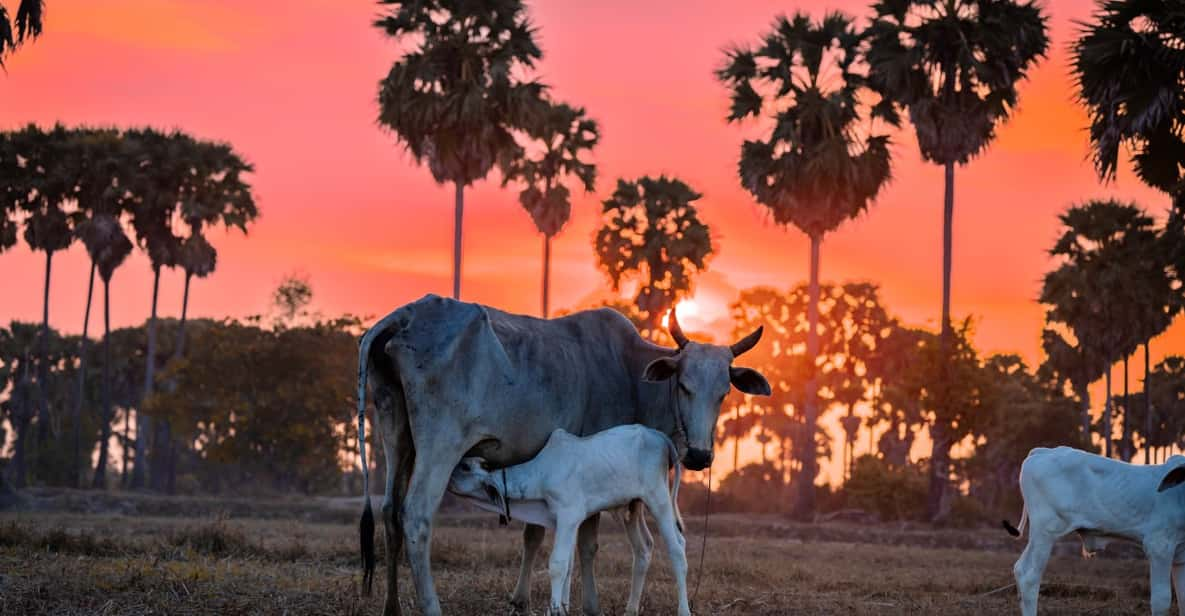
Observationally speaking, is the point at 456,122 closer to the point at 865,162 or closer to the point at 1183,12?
the point at 865,162

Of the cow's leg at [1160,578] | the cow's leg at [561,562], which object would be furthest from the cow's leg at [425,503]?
the cow's leg at [1160,578]

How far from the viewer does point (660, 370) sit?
40.2 feet

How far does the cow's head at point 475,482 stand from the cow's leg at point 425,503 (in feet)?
0.78

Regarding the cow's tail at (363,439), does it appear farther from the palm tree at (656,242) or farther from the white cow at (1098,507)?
the palm tree at (656,242)

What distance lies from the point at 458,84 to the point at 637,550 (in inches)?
1332

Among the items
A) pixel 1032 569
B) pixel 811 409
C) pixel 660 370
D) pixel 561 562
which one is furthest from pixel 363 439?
pixel 811 409

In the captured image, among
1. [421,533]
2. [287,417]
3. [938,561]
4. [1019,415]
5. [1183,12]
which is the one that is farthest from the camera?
[1019,415]

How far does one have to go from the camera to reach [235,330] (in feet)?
186

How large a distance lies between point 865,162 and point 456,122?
12801mm

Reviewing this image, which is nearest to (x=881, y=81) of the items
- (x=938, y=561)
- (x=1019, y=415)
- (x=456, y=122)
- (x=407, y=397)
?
(x=456, y=122)

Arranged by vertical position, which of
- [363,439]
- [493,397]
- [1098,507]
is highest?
[493,397]

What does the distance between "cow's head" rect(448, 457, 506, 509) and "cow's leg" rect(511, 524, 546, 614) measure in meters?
1.04

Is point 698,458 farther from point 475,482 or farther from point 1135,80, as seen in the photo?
point 1135,80

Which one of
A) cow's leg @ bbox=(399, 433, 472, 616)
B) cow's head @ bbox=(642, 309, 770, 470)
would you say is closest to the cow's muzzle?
cow's head @ bbox=(642, 309, 770, 470)
